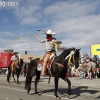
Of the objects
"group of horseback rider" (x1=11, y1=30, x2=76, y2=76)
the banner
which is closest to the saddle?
"group of horseback rider" (x1=11, y1=30, x2=76, y2=76)

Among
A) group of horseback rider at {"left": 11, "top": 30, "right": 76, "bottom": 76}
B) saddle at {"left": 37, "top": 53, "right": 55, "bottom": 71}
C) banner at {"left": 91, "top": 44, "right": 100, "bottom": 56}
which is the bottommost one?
saddle at {"left": 37, "top": 53, "right": 55, "bottom": 71}

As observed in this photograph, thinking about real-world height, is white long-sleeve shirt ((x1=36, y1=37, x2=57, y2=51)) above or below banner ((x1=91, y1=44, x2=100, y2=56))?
below

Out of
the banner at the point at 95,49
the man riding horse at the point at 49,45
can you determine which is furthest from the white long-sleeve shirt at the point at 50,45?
the banner at the point at 95,49

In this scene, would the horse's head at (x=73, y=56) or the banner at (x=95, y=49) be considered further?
the banner at (x=95, y=49)

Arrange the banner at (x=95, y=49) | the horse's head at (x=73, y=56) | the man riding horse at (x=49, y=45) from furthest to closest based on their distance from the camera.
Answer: the banner at (x=95, y=49) → the man riding horse at (x=49, y=45) → the horse's head at (x=73, y=56)

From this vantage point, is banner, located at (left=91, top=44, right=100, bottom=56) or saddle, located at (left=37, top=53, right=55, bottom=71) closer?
saddle, located at (left=37, top=53, right=55, bottom=71)

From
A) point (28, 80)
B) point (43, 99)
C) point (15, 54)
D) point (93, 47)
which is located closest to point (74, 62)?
point (43, 99)

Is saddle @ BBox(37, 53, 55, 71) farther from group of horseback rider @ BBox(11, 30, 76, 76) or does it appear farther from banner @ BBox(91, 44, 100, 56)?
banner @ BBox(91, 44, 100, 56)

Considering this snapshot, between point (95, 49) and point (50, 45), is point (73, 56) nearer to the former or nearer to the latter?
point (50, 45)

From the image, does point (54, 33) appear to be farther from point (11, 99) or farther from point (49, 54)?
point (11, 99)

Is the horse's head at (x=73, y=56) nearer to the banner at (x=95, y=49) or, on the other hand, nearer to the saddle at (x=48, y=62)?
the saddle at (x=48, y=62)

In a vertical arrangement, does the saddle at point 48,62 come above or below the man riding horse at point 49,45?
below

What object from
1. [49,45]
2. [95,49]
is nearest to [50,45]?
[49,45]

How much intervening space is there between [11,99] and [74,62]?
3492mm
